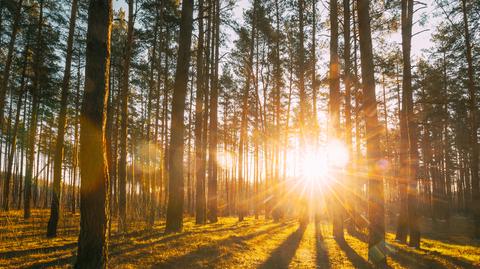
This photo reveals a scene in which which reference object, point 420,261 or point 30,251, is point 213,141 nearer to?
point 30,251

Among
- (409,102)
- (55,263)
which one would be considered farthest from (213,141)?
(55,263)

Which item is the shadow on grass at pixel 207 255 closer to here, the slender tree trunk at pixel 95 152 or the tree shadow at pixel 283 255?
the tree shadow at pixel 283 255

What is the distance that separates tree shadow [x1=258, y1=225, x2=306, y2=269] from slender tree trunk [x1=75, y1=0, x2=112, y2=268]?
3944mm

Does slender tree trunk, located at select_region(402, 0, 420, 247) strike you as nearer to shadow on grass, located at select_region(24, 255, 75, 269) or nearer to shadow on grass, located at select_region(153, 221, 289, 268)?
shadow on grass, located at select_region(153, 221, 289, 268)

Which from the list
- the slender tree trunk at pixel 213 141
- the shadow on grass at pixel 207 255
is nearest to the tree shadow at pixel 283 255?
the shadow on grass at pixel 207 255

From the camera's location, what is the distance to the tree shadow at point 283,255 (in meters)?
7.38

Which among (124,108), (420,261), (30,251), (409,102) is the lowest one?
(420,261)

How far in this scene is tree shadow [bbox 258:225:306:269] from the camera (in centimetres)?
738

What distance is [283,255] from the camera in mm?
8625

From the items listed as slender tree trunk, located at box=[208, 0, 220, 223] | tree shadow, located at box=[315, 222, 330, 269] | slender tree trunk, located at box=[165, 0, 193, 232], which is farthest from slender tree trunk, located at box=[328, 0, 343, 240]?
slender tree trunk, located at box=[208, 0, 220, 223]

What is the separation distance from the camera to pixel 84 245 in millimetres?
4473

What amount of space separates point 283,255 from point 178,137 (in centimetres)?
487

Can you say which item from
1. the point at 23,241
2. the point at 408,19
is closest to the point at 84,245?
the point at 23,241

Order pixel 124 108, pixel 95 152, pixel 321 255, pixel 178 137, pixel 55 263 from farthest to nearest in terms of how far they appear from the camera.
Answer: pixel 124 108, pixel 178 137, pixel 321 255, pixel 55 263, pixel 95 152
